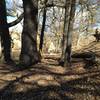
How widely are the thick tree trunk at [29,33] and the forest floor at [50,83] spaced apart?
0.77 meters

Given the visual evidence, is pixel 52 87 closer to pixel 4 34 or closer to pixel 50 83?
pixel 50 83

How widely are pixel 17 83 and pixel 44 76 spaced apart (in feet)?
3.74

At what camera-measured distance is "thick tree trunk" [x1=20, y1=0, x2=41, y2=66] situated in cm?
1434

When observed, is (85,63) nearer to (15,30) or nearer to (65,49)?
(65,49)

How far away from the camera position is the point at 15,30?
2055 inches

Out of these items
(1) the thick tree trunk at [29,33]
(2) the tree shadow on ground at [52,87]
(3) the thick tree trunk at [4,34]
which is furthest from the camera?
(3) the thick tree trunk at [4,34]

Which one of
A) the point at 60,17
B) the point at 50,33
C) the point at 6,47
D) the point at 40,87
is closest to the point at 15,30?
the point at 50,33

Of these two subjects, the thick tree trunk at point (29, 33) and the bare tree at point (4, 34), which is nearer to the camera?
the thick tree trunk at point (29, 33)

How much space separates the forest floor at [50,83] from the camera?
9.89 metres

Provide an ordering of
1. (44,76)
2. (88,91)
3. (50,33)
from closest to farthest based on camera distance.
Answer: (88,91) → (44,76) → (50,33)

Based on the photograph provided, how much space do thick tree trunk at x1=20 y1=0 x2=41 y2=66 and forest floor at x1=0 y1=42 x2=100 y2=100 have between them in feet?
2.53

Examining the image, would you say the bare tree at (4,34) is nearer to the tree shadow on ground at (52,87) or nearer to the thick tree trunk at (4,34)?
the thick tree trunk at (4,34)

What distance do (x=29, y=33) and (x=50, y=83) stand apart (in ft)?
12.9

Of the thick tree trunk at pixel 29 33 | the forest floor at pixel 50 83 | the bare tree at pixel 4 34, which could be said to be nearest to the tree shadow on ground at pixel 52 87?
the forest floor at pixel 50 83
